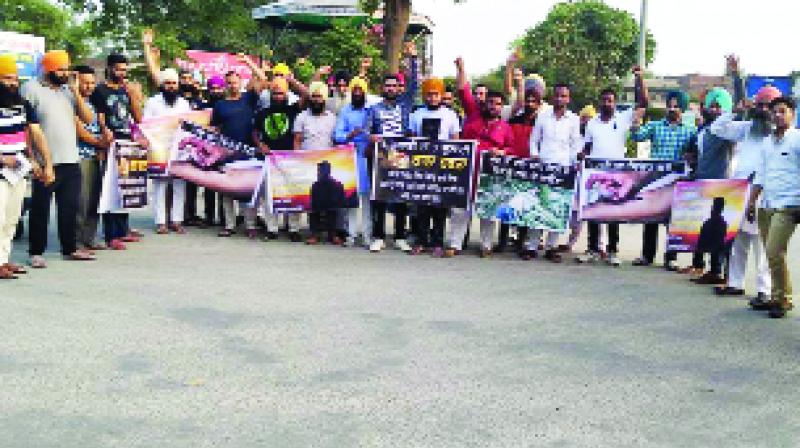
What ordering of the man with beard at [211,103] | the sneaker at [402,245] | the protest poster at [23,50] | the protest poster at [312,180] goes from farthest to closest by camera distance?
the protest poster at [23,50] < the man with beard at [211,103] < the protest poster at [312,180] < the sneaker at [402,245]

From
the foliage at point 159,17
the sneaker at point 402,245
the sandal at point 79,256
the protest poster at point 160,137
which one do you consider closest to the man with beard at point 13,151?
the sandal at point 79,256

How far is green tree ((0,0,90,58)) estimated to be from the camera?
5759 centimetres

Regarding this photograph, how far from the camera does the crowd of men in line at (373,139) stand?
8.12 meters

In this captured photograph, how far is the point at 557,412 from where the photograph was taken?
16.5 feet

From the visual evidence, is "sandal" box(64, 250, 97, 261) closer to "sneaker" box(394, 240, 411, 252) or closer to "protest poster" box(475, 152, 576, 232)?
"sneaker" box(394, 240, 411, 252)

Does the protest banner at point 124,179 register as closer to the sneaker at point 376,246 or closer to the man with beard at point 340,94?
the man with beard at point 340,94

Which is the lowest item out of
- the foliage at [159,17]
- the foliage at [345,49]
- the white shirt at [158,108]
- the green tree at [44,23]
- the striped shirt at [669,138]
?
the striped shirt at [669,138]

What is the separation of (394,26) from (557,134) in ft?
34.1

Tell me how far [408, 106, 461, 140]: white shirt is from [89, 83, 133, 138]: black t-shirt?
334 cm

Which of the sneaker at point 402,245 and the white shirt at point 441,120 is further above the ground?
the white shirt at point 441,120

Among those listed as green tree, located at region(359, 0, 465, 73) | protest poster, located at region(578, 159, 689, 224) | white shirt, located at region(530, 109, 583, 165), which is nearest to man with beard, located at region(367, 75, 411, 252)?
white shirt, located at region(530, 109, 583, 165)

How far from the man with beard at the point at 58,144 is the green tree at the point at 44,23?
51.4 meters

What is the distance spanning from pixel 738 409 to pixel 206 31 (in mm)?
24687

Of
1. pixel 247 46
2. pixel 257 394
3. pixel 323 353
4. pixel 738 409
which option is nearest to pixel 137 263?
pixel 323 353
